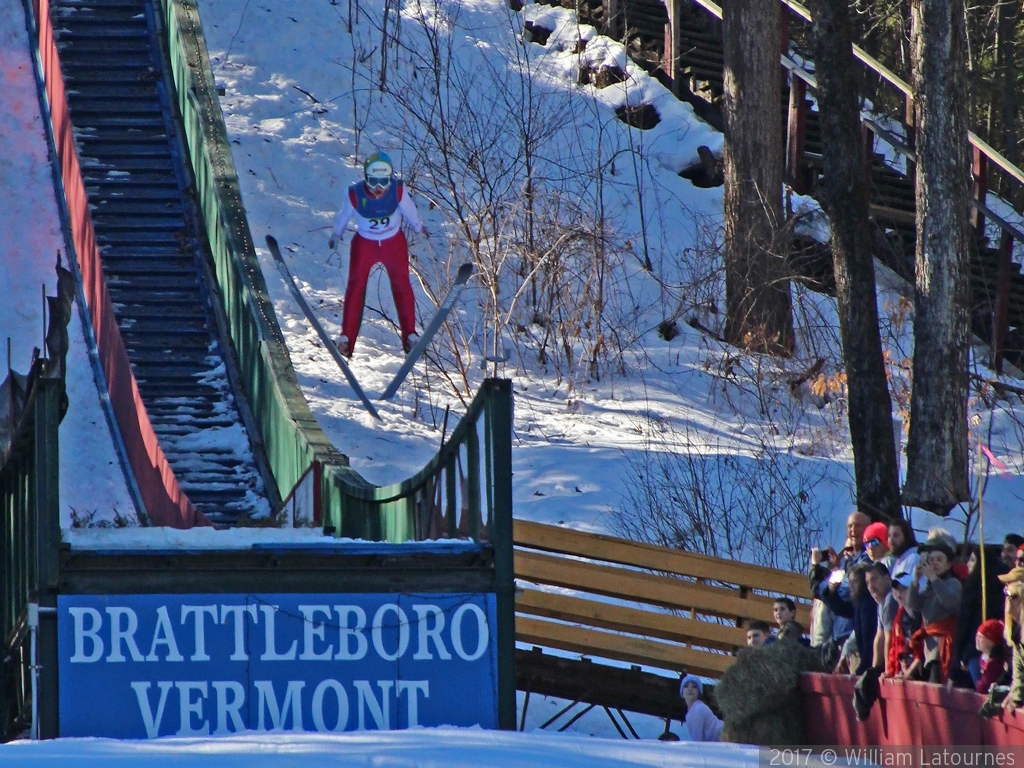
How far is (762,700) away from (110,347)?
776 centimetres

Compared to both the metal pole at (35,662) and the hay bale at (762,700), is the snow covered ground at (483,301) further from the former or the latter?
the hay bale at (762,700)

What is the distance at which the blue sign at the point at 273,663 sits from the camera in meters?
8.39

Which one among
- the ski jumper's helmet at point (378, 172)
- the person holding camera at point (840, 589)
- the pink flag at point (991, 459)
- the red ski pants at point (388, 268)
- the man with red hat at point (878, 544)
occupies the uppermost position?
the ski jumper's helmet at point (378, 172)

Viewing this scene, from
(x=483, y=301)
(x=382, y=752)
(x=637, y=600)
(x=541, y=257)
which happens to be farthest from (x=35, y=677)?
(x=483, y=301)

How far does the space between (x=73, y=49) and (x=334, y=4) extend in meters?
9.37

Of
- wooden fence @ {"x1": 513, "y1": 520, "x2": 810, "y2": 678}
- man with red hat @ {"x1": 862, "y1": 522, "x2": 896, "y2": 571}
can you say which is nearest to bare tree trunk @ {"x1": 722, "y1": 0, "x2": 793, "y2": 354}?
wooden fence @ {"x1": 513, "y1": 520, "x2": 810, "y2": 678}

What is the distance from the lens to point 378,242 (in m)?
14.0

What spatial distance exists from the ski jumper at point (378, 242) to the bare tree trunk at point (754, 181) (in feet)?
21.6

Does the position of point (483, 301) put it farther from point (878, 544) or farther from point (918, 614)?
point (918, 614)

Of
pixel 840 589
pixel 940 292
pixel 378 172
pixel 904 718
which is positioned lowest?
pixel 904 718

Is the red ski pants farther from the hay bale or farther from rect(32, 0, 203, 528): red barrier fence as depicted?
the hay bale

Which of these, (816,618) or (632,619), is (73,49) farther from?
(816,618)

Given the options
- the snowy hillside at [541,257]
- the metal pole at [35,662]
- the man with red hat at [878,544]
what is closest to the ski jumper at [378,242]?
the snowy hillside at [541,257]

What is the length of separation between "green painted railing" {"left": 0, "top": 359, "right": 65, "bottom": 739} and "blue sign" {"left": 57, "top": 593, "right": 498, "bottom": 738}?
19 centimetres
